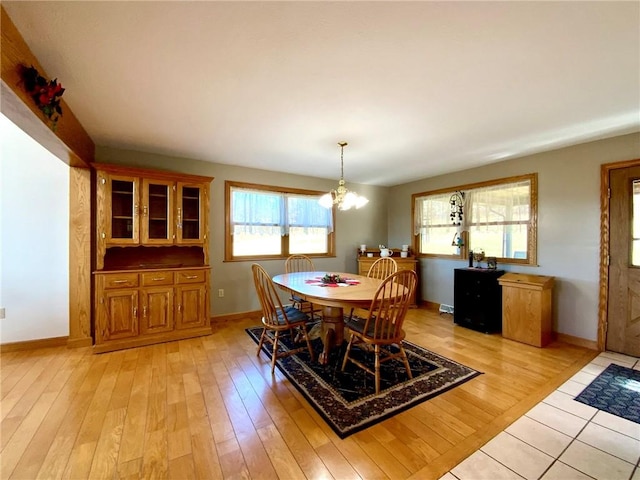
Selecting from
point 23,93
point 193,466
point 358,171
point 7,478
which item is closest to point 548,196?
point 358,171

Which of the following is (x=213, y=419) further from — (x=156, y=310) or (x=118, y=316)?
(x=118, y=316)

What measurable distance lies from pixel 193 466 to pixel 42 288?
296cm

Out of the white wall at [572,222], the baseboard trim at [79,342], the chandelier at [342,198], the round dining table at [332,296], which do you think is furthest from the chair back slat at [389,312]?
the baseboard trim at [79,342]

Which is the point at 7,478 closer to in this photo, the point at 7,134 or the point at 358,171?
the point at 7,134

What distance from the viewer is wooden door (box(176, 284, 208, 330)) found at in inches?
131

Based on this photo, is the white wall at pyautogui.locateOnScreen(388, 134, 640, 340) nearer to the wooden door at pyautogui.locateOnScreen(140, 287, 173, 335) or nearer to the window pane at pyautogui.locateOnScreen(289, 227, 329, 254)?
the window pane at pyautogui.locateOnScreen(289, 227, 329, 254)

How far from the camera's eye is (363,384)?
227cm

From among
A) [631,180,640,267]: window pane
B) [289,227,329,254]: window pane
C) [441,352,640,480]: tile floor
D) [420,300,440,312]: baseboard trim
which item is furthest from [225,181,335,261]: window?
[631,180,640,267]: window pane

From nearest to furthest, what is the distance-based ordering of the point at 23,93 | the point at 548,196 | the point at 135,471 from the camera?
the point at 135,471
the point at 23,93
the point at 548,196

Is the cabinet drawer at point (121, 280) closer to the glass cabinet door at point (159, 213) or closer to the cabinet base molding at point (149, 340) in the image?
the glass cabinet door at point (159, 213)

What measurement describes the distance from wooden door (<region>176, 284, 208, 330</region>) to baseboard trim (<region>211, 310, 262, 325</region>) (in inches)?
19.9

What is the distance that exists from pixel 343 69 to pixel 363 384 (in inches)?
95.4

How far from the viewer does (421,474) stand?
1.43 meters

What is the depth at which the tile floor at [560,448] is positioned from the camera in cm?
144
